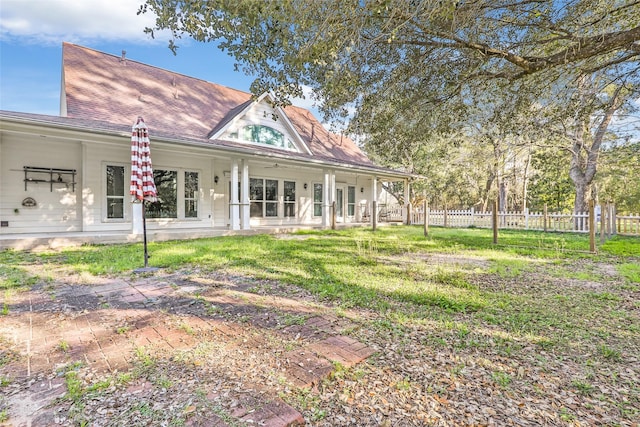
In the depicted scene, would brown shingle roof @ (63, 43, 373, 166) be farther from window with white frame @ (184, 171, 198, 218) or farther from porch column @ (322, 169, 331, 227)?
window with white frame @ (184, 171, 198, 218)

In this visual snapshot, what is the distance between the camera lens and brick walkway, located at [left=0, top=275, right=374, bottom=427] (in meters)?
1.95

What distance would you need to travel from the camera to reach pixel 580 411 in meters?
1.93

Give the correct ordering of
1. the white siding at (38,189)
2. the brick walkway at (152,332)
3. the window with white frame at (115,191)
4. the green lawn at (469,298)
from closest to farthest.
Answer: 1. the brick walkway at (152,332)
2. the green lawn at (469,298)
3. the white siding at (38,189)
4. the window with white frame at (115,191)

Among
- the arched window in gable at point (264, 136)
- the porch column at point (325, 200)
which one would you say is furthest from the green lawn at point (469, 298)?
the arched window in gable at point (264, 136)

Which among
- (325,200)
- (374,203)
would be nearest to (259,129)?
(325,200)

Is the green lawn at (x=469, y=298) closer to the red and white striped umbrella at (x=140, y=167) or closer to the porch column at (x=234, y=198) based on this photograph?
the red and white striped umbrella at (x=140, y=167)

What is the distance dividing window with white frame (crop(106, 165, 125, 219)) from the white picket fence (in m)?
11.6

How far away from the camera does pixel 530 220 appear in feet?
48.9

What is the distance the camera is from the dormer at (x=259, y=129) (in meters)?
11.6

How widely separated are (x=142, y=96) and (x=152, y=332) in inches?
427

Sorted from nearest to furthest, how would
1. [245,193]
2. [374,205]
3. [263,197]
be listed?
[245,193]
[263,197]
[374,205]

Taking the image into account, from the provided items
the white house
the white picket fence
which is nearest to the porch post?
the white house

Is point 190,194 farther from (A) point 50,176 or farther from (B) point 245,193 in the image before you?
(A) point 50,176

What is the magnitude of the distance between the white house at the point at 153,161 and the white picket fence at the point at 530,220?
3.82 metres
